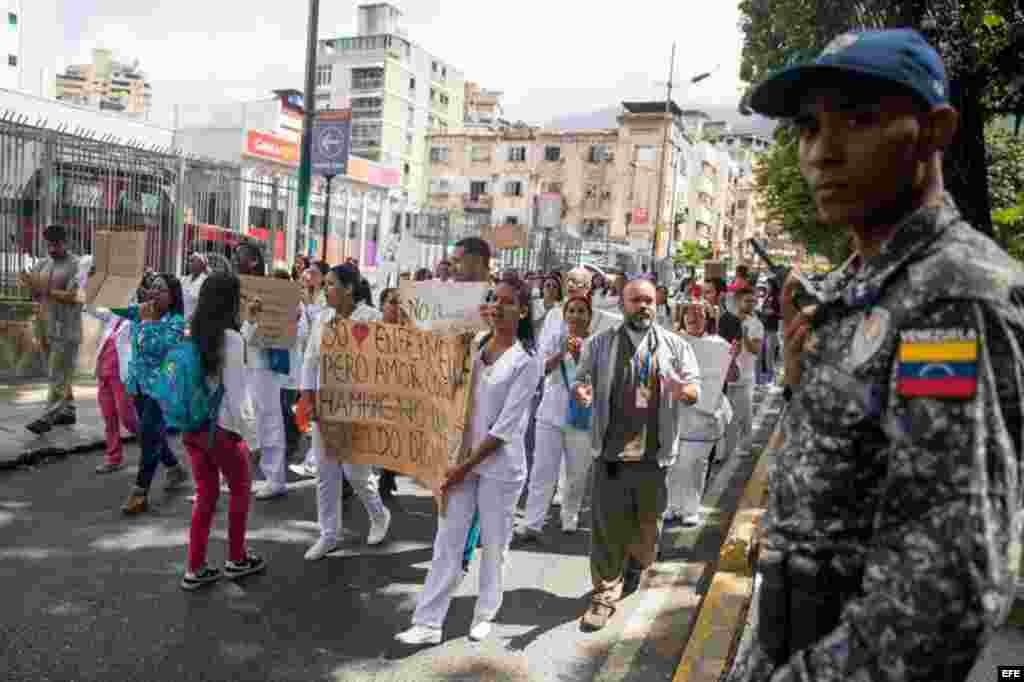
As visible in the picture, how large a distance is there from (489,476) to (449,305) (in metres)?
1.54

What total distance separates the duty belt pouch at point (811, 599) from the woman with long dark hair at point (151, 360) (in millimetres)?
4288

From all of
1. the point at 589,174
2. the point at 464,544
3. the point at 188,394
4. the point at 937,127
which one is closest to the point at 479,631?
the point at 464,544

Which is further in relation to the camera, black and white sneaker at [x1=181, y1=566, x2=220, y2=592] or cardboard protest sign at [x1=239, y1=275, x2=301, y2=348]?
cardboard protest sign at [x1=239, y1=275, x2=301, y2=348]

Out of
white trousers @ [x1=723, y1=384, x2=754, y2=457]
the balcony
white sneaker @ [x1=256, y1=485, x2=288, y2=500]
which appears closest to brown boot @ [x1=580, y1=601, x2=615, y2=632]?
white sneaker @ [x1=256, y1=485, x2=288, y2=500]

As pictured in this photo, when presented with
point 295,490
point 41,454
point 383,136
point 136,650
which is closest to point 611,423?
point 136,650

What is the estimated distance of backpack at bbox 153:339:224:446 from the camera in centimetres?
452

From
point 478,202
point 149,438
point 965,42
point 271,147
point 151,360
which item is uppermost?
point 478,202

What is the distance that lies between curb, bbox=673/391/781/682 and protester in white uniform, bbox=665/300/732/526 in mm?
538

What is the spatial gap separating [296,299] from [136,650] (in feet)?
10.8

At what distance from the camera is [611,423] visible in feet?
15.4

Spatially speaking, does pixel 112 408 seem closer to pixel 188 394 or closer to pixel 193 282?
pixel 193 282

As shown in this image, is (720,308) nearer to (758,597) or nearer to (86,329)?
(758,597)

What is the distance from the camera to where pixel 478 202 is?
63.1 m

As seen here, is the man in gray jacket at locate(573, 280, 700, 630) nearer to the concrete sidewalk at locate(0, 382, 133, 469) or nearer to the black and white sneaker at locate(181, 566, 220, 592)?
the black and white sneaker at locate(181, 566, 220, 592)
